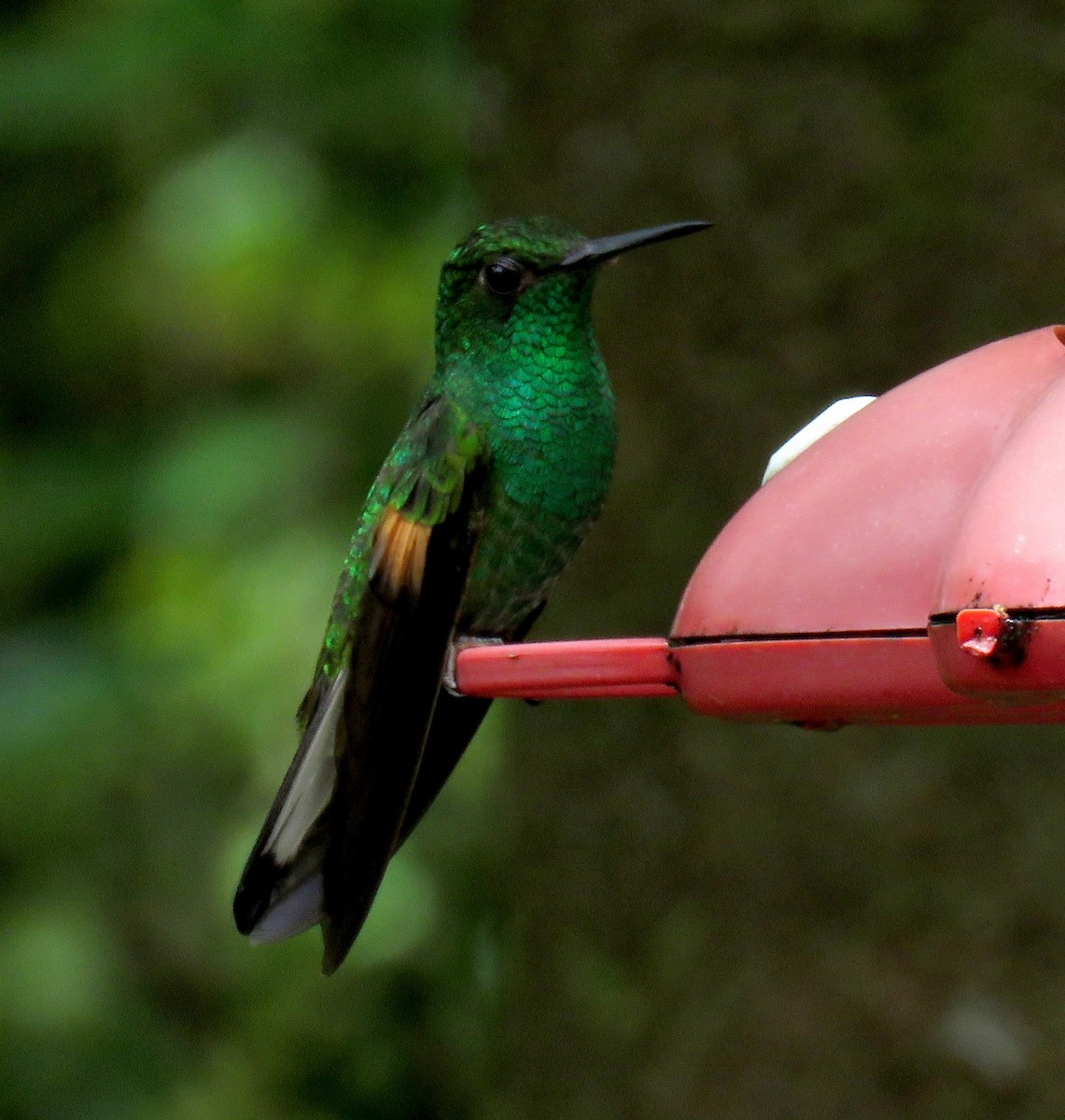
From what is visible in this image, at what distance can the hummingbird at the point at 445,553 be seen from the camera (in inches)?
109

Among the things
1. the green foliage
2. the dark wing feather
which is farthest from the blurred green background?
the dark wing feather

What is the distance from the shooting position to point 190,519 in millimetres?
5352

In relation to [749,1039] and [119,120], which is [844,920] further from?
[119,120]

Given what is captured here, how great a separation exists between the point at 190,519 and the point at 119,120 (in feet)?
4.84

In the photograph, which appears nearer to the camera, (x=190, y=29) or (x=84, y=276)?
(x=190, y=29)

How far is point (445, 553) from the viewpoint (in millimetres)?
3088

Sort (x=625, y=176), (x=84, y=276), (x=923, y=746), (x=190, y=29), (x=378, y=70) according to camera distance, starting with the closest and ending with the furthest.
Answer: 1. (x=923, y=746)
2. (x=625, y=176)
3. (x=190, y=29)
4. (x=378, y=70)
5. (x=84, y=276)

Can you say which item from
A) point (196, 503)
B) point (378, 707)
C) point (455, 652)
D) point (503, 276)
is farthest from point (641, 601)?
point (196, 503)

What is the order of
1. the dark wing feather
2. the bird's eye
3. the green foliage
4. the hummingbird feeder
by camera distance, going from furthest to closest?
the green foliage < the bird's eye < the dark wing feather < the hummingbird feeder

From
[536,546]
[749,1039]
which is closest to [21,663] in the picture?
[536,546]

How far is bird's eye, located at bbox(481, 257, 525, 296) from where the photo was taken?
3.43 meters

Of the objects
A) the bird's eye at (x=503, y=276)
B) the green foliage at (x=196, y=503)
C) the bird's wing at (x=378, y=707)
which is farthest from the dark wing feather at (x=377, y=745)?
the green foliage at (x=196, y=503)

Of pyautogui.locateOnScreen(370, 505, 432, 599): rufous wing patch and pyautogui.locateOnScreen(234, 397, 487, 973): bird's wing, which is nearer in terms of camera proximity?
pyautogui.locateOnScreen(234, 397, 487, 973): bird's wing

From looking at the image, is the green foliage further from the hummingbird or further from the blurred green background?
the hummingbird
